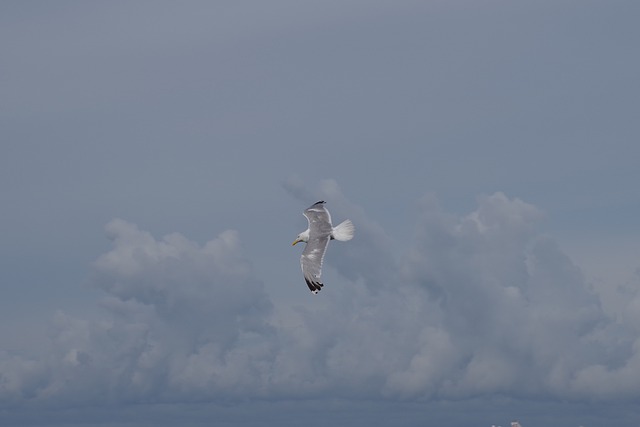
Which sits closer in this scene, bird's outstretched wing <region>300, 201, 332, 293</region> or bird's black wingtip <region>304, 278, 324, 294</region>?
bird's black wingtip <region>304, 278, 324, 294</region>

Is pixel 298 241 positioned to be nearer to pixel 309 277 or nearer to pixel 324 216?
pixel 324 216

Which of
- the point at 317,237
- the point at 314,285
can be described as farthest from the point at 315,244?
the point at 314,285

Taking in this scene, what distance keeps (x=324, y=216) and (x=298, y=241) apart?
23.3ft

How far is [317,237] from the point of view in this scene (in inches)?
4793

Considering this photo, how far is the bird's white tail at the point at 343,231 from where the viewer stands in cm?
12056

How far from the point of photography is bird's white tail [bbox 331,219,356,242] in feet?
396

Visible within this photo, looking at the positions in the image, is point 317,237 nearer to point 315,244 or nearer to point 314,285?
point 315,244

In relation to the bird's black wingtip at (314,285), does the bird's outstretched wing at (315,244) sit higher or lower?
higher

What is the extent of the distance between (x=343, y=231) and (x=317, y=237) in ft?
11.0

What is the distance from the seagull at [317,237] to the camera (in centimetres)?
11406

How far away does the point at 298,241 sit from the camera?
129000 mm

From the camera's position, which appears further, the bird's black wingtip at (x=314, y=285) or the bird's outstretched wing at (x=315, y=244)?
the bird's outstretched wing at (x=315, y=244)

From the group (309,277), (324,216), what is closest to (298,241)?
(324,216)

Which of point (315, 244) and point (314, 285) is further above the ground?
point (315, 244)
